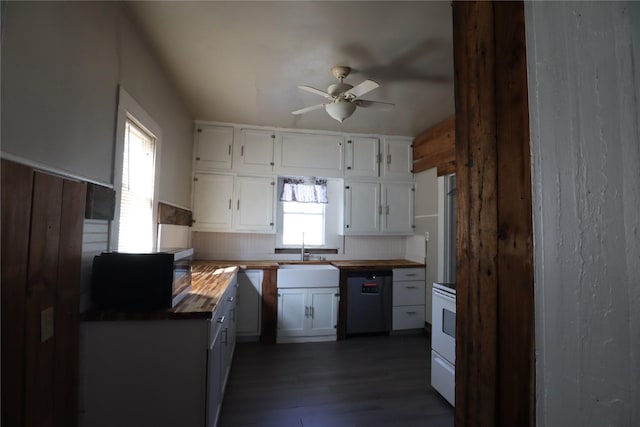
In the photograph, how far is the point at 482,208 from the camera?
0.67 m

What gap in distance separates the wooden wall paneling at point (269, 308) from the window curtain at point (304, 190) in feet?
3.59

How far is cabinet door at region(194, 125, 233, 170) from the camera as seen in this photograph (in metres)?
3.50

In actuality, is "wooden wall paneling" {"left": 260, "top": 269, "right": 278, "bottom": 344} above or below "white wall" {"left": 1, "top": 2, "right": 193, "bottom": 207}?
below

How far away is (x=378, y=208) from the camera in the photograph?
3955 millimetres

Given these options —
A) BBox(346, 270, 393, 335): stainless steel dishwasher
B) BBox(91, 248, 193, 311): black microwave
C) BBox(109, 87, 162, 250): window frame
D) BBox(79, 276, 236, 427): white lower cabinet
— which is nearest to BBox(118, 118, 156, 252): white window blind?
BBox(109, 87, 162, 250): window frame

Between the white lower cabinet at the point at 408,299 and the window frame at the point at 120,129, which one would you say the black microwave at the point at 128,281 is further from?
the white lower cabinet at the point at 408,299

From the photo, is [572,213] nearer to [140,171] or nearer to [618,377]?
[618,377]

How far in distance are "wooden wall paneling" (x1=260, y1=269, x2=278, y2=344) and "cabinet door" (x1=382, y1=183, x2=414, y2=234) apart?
1.64m

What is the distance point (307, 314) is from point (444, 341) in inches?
60.6

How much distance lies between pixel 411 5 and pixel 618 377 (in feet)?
6.23

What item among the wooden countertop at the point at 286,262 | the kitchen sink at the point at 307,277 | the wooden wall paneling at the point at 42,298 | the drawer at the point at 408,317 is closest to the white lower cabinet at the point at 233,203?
the wooden countertop at the point at 286,262

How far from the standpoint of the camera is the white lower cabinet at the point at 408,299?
360cm

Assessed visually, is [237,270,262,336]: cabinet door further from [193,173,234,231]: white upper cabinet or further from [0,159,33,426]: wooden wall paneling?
[0,159,33,426]: wooden wall paneling

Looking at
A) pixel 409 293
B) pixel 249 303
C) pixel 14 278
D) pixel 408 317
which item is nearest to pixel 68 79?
pixel 14 278
